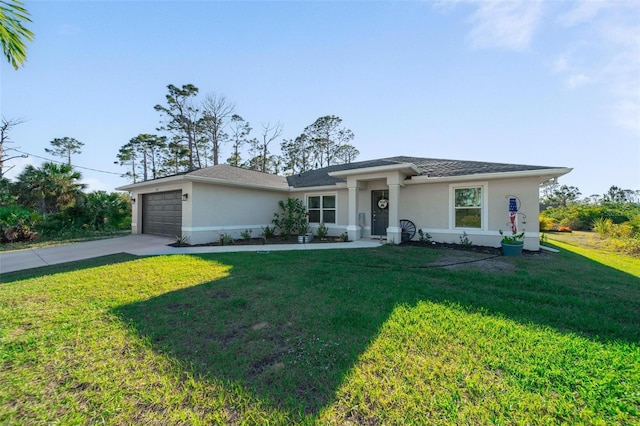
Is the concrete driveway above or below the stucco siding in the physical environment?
below

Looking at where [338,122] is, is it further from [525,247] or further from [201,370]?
[201,370]

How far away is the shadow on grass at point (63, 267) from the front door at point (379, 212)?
8877 millimetres

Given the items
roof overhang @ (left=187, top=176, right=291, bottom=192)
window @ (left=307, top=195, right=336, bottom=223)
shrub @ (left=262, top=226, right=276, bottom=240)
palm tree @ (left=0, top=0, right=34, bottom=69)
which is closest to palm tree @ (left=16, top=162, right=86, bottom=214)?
roof overhang @ (left=187, top=176, right=291, bottom=192)

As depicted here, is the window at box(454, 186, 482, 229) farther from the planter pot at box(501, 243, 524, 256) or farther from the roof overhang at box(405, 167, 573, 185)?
the planter pot at box(501, 243, 524, 256)

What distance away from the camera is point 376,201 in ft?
37.7

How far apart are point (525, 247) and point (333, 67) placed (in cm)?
1049

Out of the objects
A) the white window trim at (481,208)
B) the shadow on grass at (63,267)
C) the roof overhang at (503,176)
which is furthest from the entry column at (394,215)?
the shadow on grass at (63,267)

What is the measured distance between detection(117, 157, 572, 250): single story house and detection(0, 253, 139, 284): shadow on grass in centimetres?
262

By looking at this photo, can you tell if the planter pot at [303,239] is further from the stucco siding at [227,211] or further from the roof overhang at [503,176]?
the roof overhang at [503,176]

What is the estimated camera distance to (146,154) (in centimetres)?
3266

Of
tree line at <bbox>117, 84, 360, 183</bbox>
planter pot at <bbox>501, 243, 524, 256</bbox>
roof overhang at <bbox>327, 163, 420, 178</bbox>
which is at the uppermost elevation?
tree line at <bbox>117, 84, 360, 183</bbox>

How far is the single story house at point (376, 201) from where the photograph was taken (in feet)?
28.5

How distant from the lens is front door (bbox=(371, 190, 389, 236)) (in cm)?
1114

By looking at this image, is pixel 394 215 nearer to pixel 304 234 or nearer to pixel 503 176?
pixel 503 176
